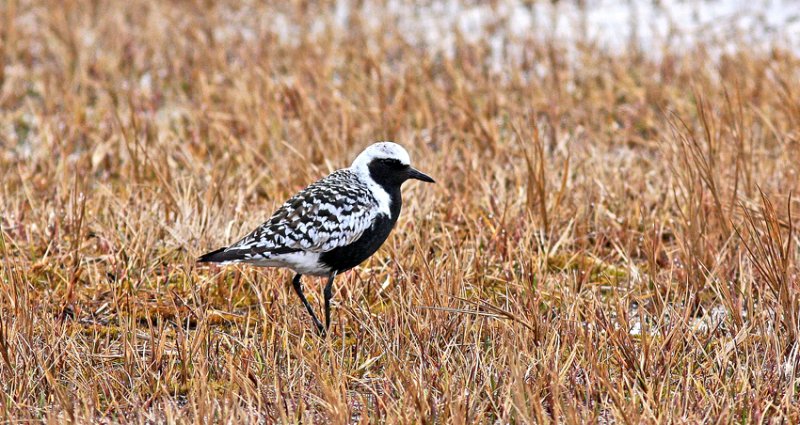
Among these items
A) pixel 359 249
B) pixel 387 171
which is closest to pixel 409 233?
pixel 387 171

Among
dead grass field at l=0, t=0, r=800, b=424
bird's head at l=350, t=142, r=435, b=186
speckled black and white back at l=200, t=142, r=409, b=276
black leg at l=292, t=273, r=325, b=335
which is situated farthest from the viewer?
bird's head at l=350, t=142, r=435, b=186

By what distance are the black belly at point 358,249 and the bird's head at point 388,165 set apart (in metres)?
0.25

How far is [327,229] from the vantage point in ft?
16.1

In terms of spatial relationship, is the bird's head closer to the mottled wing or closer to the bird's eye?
the bird's eye

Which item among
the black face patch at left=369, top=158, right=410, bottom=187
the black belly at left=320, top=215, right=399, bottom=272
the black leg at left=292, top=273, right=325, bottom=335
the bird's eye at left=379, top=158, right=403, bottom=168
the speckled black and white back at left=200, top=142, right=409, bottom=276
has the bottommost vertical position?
the black leg at left=292, top=273, right=325, bottom=335

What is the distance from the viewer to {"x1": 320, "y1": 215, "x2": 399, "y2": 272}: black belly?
4.94m

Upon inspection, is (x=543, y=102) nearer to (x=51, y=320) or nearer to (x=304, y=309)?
(x=304, y=309)

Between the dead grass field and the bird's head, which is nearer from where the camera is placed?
the dead grass field

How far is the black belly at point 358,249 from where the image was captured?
16.2 feet

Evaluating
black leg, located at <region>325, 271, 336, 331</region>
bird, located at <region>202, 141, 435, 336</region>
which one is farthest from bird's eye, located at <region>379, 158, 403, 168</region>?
black leg, located at <region>325, 271, 336, 331</region>

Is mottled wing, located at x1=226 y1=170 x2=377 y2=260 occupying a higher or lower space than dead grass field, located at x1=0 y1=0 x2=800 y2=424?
higher

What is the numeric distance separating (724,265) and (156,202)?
3.20 meters

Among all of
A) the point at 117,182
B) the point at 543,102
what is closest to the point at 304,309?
the point at 117,182

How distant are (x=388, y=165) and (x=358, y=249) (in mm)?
506
